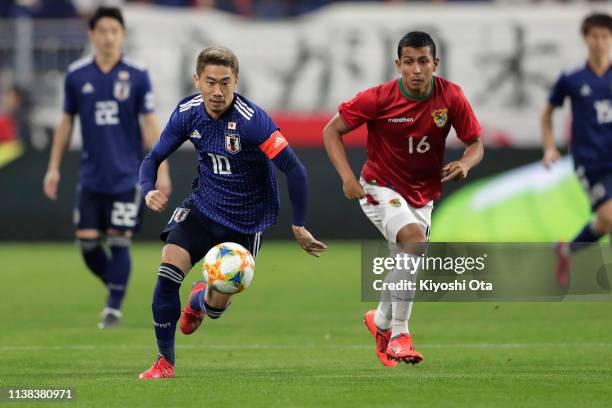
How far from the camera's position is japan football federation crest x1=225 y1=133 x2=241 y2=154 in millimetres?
7820

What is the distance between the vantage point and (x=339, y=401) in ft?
21.5

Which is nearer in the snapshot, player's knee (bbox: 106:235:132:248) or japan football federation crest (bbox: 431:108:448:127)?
japan football federation crest (bbox: 431:108:448:127)

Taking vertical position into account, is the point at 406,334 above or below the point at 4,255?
above

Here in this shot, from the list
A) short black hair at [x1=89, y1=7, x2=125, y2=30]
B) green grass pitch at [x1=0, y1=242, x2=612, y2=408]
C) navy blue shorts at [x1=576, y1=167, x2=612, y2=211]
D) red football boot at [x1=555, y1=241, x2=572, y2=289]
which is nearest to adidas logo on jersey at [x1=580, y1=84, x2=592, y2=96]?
navy blue shorts at [x1=576, y1=167, x2=612, y2=211]

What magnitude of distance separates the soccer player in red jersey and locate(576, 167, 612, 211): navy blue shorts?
372cm

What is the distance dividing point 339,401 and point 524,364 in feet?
7.19

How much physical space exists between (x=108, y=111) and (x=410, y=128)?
385cm

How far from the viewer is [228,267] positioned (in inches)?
302

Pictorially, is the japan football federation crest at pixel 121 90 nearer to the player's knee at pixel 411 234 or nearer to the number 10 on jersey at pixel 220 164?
the number 10 on jersey at pixel 220 164

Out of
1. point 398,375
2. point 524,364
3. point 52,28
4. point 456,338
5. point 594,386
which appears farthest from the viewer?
point 52,28

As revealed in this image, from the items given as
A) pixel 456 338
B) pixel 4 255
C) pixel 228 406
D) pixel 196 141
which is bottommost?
pixel 4 255

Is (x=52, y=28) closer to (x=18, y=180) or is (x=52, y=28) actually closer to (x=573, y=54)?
(x=18, y=180)

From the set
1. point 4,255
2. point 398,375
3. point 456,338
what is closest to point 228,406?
point 398,375

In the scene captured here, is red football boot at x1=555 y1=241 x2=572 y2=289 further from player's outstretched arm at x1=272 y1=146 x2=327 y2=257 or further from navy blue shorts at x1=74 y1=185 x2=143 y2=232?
player's outstretched arm at x1=272 y1=146 x2=327 y2=257
